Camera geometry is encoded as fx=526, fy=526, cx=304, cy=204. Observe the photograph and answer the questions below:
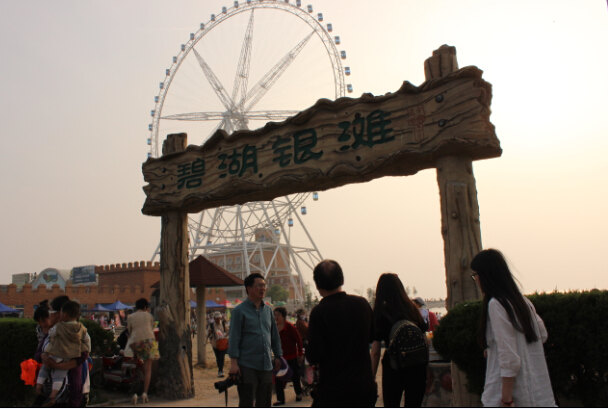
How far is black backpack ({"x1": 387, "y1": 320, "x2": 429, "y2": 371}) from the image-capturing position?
3.07 metres

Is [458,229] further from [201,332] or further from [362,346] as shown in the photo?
[201,332]

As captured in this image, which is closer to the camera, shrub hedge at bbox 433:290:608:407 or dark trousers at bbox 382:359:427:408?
dark trousers at bbox 382:359:427:408

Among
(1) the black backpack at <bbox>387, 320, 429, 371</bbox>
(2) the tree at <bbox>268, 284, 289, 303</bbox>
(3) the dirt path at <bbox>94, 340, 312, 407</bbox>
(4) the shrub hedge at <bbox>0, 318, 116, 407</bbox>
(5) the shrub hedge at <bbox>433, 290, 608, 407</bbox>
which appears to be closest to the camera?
(1) the black backpack at <bbox>387, 320, 429, 371</bbox>

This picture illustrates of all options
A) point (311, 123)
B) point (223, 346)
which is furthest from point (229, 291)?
point (311, 123)

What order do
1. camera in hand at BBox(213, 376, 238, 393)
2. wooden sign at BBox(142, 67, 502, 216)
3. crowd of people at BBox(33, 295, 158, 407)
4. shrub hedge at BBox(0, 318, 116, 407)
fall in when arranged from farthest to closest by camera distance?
shrub hedge at BBox(0, 318, 116, 407) < wooden sign at BBox(142, 67, 502, 216) < crowd of people at BBox(33, 295, 158, 407) < camera in hand at BBox(213, 376, 238, 393)

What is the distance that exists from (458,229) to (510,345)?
7.51ft

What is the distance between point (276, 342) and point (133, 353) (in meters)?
3.16

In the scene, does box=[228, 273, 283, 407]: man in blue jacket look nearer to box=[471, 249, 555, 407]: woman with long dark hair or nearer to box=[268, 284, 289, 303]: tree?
box=[471, 249, 555, 407]: woman with long dark hair

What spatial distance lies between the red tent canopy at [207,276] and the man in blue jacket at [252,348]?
23.3 ft

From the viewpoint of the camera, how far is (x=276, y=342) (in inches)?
166

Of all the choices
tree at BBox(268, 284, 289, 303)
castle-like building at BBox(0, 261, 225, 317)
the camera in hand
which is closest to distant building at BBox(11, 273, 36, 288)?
castle-like building at BBox(0, 261, 225, 317)

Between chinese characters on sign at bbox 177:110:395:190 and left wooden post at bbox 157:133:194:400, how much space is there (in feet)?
1.76

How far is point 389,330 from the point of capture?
3.23m

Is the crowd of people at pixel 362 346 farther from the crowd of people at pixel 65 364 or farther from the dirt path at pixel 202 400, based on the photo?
the dirt path at pixel 202 400
